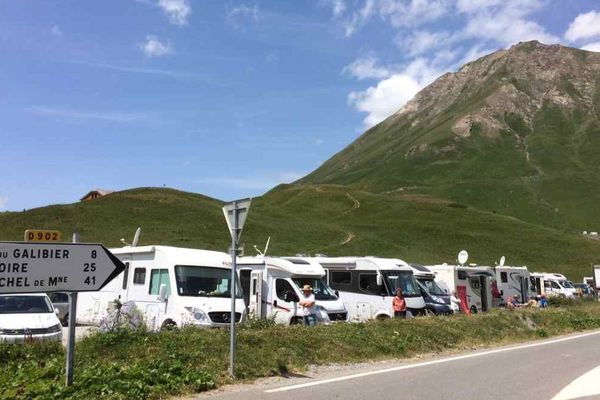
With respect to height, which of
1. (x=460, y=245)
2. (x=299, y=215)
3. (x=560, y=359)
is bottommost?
(x=560, y=359)

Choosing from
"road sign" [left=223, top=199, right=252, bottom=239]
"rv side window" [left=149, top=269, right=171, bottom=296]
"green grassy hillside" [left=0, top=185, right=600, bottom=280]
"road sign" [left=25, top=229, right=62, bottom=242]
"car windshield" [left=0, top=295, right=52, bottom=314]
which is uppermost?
"green grassy hillside" [left=0, top=185, right=600, bottom=280]

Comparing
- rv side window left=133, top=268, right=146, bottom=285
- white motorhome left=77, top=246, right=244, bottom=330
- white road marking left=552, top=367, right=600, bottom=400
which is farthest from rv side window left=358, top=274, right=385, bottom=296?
white road marking left=552, top=367, right=600, bottom=400

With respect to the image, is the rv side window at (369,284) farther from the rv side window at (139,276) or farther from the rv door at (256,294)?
the rv side window at (139,276)

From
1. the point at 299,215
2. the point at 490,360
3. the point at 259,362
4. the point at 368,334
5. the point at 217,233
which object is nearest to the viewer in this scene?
the point at 259,362

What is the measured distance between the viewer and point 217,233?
2440 inches

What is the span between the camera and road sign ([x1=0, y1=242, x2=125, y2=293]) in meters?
7.68

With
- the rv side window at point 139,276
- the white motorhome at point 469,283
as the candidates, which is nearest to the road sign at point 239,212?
the rv side window at point 139,276

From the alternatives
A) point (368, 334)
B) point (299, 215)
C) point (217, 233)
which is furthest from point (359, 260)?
point (299, 215)

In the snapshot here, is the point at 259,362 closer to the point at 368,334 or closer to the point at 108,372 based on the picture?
the point at 108,372

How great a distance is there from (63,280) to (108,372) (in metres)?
1.85

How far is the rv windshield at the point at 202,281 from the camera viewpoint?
16641 millimetres

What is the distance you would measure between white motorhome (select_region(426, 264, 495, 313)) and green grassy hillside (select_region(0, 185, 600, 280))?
27771 mm

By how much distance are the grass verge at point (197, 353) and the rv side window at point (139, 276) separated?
4824 millimetres

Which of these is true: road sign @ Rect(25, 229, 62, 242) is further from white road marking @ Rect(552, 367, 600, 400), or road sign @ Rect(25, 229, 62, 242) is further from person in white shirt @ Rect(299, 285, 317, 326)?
person in white shirt @ Rect(299, 285, 317, 326)
